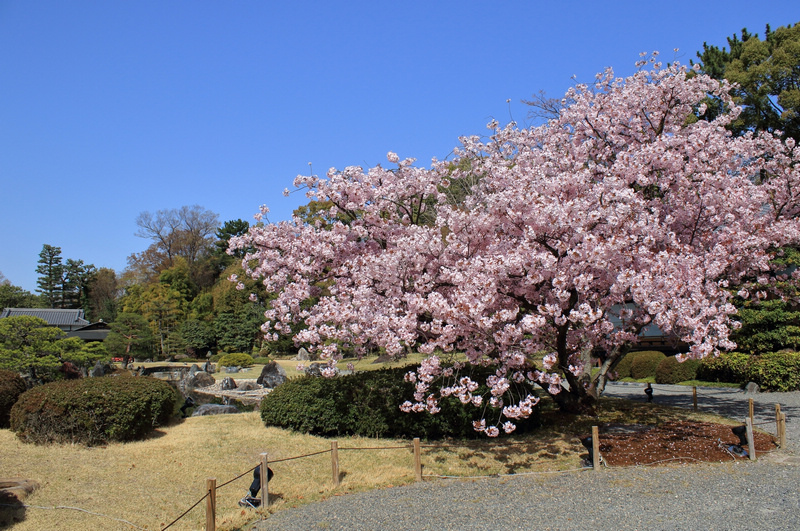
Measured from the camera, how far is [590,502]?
6914mm

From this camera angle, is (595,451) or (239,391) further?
(239,391)

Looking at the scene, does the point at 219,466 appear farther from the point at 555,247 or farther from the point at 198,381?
the point at 198,381

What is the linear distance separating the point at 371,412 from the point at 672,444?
17.7 feet

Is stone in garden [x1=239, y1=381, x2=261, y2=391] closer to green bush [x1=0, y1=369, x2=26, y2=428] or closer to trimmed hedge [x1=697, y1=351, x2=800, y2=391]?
green bush [x1=0, y1=369, x2=26, y2=428]

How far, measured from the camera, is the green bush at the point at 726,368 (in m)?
17.2

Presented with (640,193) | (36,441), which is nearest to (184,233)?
(36,441)

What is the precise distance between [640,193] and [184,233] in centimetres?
5713

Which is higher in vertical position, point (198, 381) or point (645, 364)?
point (645, 364)

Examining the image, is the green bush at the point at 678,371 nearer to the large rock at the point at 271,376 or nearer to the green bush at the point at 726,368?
the green bush at the point at 726,368

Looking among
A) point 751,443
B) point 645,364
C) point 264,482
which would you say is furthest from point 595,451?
point 645,364

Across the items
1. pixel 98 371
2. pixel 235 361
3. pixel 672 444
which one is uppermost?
pixel 98 371

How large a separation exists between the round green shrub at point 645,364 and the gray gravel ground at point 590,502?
13.9 meters

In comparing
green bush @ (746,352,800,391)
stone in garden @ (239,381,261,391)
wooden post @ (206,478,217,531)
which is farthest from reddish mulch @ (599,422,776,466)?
stone in garden @ (239,381,261,391)

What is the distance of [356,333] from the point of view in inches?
367
